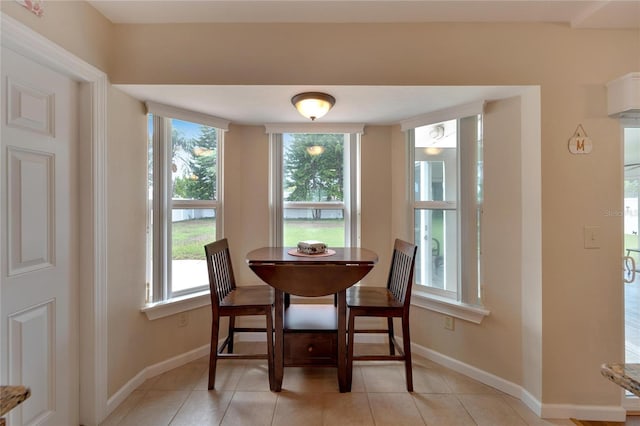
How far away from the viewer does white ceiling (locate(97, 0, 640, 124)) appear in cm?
154

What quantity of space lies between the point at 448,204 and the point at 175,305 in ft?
7.46

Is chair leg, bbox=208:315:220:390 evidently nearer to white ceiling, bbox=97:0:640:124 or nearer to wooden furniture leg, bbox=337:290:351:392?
wooden furniture leg, bbox=337:290:351:392

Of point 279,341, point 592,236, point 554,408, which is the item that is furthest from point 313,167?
point 554,408

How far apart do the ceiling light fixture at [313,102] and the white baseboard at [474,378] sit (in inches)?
76.5

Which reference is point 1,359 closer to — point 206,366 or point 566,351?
point 206,366

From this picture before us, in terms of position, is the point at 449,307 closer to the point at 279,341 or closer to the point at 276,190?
the point at 279,341

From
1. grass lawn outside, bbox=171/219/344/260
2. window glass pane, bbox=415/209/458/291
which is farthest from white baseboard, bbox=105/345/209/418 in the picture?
window glass pane, bbox=415/209/458/291

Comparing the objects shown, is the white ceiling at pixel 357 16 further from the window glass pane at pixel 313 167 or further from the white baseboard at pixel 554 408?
the white baseboard at pixel 554 408

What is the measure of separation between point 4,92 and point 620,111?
3076 mm

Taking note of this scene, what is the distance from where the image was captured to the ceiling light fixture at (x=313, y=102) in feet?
5.89

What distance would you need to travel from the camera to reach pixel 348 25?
1687mm

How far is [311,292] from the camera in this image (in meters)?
1.78

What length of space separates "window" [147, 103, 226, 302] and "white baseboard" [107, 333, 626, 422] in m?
0.49

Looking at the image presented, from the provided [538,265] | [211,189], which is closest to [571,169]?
[538,265]
